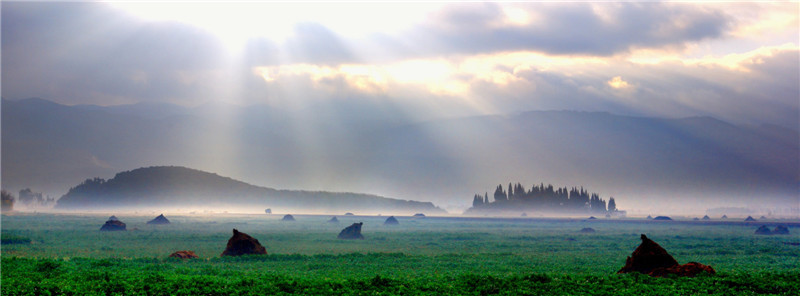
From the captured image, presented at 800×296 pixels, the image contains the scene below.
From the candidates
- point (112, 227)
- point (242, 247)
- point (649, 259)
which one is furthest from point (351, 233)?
point (649, 259)

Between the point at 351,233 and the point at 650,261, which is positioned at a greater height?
the point at 650,261

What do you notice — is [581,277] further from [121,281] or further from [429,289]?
[121,281]

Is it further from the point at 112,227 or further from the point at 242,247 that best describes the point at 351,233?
the point at 112,227

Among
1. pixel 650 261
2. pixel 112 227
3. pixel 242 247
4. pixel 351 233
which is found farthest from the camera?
pixel 112 227

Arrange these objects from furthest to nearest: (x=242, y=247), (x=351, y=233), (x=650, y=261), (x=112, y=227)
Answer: (x=112, y=227), (x=351, y=233), (x=242, y=247), (x=650, y=261)

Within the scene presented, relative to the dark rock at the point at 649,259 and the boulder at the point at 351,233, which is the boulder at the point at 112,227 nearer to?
the boulder at the point at 351,233

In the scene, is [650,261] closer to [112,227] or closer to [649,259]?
[649,259]

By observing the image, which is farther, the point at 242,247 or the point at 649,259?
the point at 242,247

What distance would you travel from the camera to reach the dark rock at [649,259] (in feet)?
121

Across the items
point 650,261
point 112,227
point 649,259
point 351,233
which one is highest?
point 649,259

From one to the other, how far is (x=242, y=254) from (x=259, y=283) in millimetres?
24374

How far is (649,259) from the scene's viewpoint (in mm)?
37188

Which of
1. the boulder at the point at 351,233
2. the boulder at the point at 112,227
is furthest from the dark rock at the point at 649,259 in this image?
the boulder at the point at 112,227

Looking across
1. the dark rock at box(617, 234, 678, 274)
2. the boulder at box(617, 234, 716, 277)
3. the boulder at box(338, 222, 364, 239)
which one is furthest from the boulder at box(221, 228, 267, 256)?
the boulder at box(338, 222, 364, 239)
